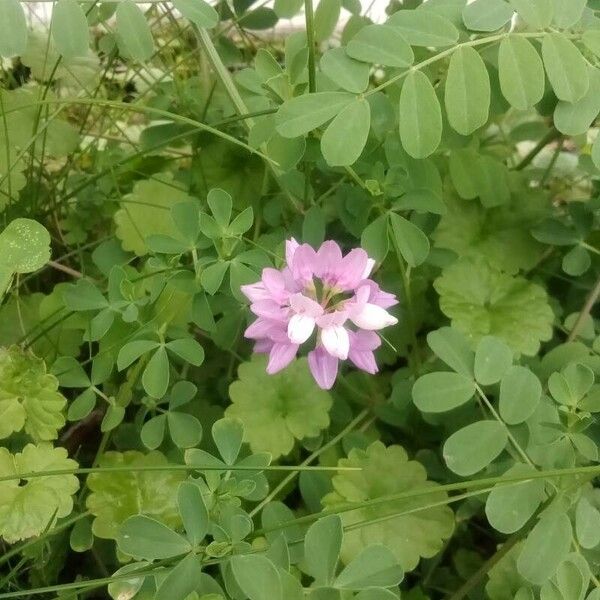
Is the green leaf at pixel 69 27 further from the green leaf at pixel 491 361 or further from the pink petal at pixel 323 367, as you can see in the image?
the green leaf at pixel 491 361

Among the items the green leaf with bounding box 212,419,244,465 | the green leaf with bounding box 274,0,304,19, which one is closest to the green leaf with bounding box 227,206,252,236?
the green leaf with bounding box 212,419,244,465

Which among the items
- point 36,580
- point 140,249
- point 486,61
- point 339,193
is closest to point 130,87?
point 140,249

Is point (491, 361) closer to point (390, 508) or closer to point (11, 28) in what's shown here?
point (390, 508)

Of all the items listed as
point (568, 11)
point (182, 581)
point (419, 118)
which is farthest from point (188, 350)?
point (568, 11)

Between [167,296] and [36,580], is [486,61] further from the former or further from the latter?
[36,580]

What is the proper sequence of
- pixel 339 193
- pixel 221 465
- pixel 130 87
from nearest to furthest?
1. pixel 221 465
2. pixel 339 193
3. pixel 130 87

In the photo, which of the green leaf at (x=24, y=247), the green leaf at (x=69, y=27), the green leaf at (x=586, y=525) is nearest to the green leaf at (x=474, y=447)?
the green leaf at (x=586, y=525)
